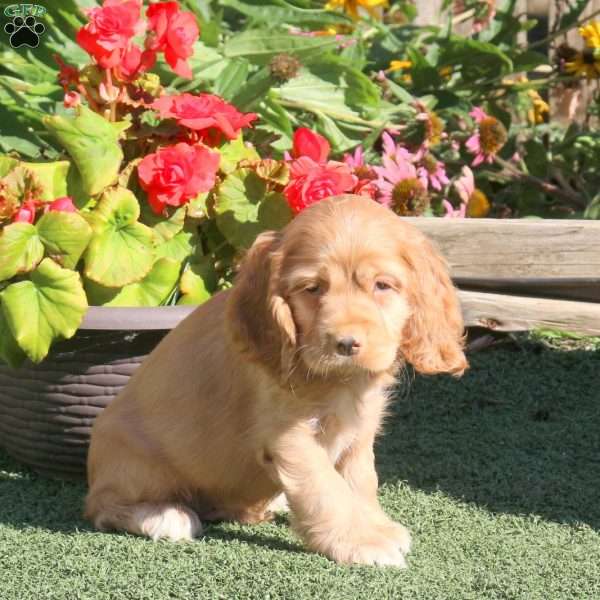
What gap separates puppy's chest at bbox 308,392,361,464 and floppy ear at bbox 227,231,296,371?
0.20m

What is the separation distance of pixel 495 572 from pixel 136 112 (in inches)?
85.6

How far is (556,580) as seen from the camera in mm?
3348

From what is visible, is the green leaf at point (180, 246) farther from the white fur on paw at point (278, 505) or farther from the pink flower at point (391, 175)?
the pink flower at point (391, 175)

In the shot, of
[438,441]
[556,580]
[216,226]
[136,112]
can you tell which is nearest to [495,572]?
[556,580]

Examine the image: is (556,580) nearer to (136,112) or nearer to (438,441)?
(438,441)

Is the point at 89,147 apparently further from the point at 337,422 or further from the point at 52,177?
the point at 337,422

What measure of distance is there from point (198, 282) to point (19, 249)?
0.71 metres

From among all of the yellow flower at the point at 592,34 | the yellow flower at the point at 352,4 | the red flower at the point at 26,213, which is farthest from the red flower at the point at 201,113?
the yellow flower at the point at 592,34

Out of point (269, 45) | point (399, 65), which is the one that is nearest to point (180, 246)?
point (269, 45)

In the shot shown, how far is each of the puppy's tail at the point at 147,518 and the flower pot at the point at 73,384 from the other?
1.59 ft

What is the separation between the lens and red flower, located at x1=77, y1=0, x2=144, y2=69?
4.25 metres

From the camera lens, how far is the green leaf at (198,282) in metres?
4.36

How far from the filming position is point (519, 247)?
4566 millimetres

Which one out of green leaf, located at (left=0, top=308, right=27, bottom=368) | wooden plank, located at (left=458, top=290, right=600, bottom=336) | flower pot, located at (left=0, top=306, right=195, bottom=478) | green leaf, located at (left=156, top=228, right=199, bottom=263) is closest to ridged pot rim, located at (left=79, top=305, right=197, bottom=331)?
flower pot, located at (left=0, top=306, right=195, bottom=478)
